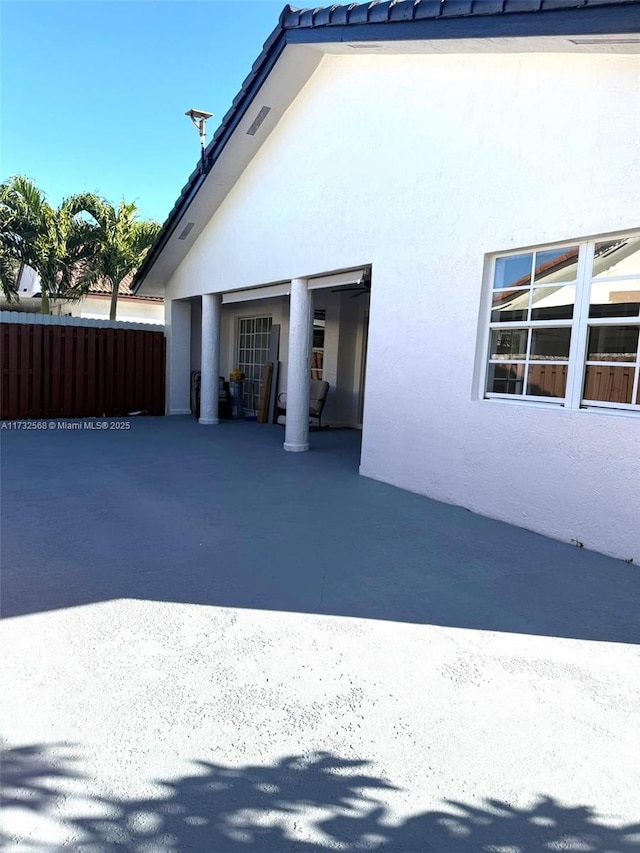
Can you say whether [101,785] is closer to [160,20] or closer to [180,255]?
[160,20]

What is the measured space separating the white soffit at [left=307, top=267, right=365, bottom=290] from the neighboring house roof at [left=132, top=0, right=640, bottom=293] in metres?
2.87

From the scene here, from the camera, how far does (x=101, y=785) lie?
208cm

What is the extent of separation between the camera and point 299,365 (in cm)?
947

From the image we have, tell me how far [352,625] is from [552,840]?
168 centimetres

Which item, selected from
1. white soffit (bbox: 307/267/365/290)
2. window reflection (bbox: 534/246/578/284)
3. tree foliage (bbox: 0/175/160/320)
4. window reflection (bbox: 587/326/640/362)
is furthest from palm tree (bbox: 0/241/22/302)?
window reflection (bbox: 587/326/640/362)

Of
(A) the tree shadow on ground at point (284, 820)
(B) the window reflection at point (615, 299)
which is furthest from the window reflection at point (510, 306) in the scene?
(A) the tree shadow on ground at point (284, 820)

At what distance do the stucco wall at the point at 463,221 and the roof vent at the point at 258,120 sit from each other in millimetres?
467

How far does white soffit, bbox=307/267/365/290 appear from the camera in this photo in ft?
26.2

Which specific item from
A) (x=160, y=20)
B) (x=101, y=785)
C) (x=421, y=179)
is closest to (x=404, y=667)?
(x=101, y=785)

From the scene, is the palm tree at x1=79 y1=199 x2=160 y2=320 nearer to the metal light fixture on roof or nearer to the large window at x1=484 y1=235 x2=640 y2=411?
the metal light fixture on roof

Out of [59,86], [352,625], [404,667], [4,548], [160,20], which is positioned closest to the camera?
[404,667]

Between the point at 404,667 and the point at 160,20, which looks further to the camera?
the point at 160,20

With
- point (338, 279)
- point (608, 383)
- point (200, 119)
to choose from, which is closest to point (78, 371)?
point (200, 119)

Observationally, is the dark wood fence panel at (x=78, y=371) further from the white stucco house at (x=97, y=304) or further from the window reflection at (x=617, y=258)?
the window reflection at (x=617, y=258)
